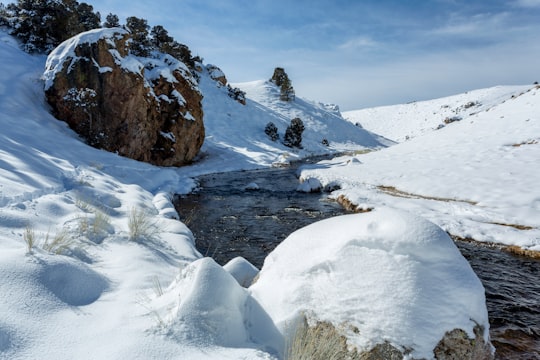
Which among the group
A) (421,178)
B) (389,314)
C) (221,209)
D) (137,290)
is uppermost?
(421,178)

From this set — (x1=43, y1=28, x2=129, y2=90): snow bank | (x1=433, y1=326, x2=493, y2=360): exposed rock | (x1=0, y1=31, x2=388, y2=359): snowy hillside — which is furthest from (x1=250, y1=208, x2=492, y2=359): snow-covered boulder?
(x1=43, y1=28, x2=129, y2=90): snow bank

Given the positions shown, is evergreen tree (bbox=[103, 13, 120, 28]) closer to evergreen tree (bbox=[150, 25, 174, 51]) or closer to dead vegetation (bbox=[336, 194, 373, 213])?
evergreen tree (bbox=[150, 25, 174, 51])

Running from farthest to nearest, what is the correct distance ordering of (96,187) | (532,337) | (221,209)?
(221,209), (96,187), (532,337)

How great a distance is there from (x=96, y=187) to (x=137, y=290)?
593cm

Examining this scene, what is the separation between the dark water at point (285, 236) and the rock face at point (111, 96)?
201 inches

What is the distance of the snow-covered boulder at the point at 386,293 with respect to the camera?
2.65 meters

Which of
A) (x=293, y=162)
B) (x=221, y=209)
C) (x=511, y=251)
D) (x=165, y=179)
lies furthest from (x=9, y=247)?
(x=293, y=162)

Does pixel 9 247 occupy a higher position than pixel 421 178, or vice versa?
pixel 421 178

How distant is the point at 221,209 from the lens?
11.6 m

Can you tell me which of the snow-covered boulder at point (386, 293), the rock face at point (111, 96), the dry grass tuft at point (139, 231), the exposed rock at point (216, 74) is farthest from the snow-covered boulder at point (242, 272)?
the exposed rock at point (216, 74)

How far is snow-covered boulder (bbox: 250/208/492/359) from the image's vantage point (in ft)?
8.70

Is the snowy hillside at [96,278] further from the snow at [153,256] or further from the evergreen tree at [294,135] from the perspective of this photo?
the evergreen tree at [294,135]

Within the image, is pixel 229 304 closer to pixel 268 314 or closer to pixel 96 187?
pixel 268 314

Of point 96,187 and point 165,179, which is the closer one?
point 96,187
